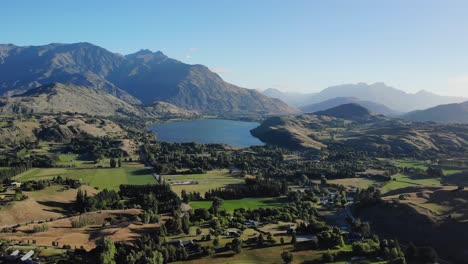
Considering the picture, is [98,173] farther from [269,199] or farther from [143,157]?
[269,199]

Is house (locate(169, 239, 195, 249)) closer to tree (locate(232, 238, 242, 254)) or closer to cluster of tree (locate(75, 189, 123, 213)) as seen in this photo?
tree (locate(232, 238, 242, 254))

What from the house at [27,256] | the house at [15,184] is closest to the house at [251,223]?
the house at [27,256]

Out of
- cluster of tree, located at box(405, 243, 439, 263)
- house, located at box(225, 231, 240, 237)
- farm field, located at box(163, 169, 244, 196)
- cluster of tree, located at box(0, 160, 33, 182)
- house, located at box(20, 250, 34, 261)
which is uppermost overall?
cluster of tree, located at box(0, 160, 33, 182)

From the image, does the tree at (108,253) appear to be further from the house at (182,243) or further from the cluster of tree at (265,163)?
the cluster of tree at (265,163)

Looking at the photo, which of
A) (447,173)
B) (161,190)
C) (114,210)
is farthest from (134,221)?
(447,173)

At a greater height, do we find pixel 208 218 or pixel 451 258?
pixel 208 218


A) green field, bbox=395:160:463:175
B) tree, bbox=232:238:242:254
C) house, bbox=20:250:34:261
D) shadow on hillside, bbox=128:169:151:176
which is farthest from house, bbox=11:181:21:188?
green field, bbox=395:160:463:175

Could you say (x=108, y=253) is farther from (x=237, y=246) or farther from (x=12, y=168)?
(x=12, y=168)
